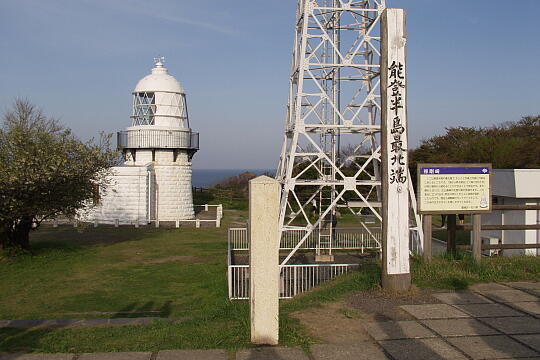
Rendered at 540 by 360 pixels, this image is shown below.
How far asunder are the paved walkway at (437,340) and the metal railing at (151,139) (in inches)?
1002

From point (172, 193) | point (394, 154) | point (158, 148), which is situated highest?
point (158, 148)

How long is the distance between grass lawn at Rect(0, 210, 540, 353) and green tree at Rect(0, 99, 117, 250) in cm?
160

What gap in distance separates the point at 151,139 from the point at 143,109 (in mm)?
2142

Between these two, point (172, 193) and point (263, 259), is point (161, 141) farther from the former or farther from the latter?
point (263, 259)

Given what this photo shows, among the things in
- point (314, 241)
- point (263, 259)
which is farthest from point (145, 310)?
point (314, 241)

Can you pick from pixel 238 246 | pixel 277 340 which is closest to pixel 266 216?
pixel 277 340

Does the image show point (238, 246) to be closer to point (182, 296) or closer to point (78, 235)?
point (182, 296)

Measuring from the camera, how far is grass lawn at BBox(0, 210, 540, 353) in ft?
20.6

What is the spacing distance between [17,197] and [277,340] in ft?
41.2

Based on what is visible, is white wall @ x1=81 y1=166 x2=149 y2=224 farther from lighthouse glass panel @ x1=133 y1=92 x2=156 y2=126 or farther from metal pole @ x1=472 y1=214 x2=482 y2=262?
metal pole @ x1=472 y1=214 x2=482 y2=262

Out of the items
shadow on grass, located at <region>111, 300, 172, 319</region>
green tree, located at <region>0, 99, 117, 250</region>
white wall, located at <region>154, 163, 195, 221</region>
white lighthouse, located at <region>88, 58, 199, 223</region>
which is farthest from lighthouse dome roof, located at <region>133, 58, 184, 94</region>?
shadow on grass, located at <region>111, 300, 172, 319</region>

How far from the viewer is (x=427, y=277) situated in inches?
334

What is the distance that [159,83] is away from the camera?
102ft

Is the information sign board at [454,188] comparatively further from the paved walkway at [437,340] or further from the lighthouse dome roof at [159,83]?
the lighthouse dome roof at [159,83]
